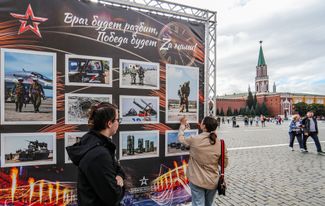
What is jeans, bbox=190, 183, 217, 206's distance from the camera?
3348 mm

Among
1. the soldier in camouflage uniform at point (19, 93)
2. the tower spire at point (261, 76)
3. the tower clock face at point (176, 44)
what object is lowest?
the soldier in camouflage uniform at point (19, 93)

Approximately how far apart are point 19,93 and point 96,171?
1.91 metres

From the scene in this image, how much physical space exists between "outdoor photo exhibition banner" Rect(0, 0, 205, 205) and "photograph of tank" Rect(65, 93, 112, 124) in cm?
1

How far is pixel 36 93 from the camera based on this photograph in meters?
3.15

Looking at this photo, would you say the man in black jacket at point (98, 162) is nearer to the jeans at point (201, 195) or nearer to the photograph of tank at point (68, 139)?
the photograph of tank at point (68, 139)

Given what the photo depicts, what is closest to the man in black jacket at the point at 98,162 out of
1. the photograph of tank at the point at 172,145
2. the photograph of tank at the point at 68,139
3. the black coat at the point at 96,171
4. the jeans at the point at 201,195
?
the black coat at the point at 96,171

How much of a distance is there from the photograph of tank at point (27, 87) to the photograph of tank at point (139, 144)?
1.05 metres

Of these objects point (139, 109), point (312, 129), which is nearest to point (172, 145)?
point (139, 109)

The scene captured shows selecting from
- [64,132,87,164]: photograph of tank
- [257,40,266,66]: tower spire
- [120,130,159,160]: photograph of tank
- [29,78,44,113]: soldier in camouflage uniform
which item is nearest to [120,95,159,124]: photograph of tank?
[120,130,159,160]: photograph of tank

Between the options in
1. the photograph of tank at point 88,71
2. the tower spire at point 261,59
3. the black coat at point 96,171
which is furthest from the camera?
the tower spire at point 261,59

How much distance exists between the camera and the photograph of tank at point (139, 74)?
3693mm

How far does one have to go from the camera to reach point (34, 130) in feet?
10.3

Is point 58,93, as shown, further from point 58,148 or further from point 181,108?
point 181,108

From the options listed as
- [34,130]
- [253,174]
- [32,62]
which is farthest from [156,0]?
[253,174]
